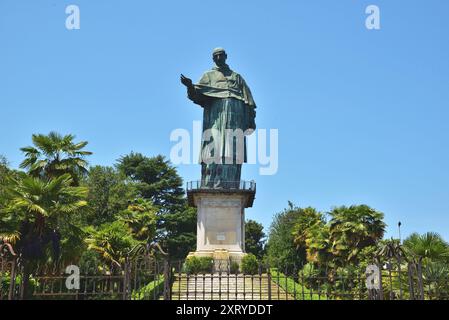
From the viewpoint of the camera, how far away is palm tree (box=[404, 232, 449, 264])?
19938 millimetres

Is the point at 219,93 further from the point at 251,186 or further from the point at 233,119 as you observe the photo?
the point at 251,186

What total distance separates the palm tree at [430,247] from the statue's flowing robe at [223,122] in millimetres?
14482

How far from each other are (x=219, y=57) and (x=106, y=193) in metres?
20.3

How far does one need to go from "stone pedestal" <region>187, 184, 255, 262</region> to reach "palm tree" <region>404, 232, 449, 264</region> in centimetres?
1284

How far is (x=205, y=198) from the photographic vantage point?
32.3 m

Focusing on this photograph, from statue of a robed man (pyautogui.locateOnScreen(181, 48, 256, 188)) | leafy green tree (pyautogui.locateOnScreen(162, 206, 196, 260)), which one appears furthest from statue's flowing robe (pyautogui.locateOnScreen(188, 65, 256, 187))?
leafy green tree (pyautogui.locateOnScreen(162, 206, 196, 260))

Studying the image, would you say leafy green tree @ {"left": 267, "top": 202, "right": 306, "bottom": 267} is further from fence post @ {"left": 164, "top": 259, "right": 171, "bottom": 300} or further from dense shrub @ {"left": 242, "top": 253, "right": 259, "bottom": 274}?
fence post @ {"left": 164, "top": 259, "right": 171, "bottom": 300}

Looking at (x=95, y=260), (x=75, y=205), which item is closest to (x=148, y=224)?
(x=95, y=260)

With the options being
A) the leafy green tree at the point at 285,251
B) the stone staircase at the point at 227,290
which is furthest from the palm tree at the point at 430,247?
the leafy green tree at the point at 285,251

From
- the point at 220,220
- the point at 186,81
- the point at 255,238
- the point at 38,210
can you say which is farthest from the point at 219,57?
the point at 255,238

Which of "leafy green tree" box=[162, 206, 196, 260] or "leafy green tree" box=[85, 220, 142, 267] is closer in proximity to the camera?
"leafy green tree" box=[85, 220, 142, 267]

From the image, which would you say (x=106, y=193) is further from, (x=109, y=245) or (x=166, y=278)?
(x=166, y=278)
